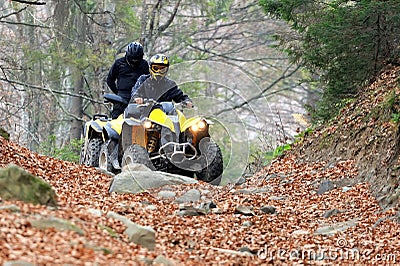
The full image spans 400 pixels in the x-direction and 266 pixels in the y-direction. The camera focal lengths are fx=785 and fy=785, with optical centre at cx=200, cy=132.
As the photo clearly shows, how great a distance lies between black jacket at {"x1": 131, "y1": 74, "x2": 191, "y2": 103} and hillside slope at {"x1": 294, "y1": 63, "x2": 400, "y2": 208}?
2490 millimetres

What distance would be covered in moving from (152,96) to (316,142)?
117 inches

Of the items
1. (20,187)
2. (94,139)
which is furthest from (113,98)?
(20,187)

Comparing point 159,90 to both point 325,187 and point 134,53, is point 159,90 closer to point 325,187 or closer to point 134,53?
point 134,53

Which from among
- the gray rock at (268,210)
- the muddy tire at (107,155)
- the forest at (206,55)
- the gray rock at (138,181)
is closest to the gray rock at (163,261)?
the gray rock at (268,210)

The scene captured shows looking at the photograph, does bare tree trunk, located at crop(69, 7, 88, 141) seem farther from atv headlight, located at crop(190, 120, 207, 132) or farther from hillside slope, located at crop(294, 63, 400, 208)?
atv headlight, located at crop(190, 120, 207, 132)

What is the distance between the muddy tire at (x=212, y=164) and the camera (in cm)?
1265

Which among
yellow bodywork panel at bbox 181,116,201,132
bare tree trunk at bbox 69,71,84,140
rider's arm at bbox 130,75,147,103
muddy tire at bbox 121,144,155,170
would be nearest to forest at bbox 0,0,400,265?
yellow bodywork panel at bbox 181,116,201,132

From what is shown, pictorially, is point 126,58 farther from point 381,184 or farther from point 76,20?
point 76,20

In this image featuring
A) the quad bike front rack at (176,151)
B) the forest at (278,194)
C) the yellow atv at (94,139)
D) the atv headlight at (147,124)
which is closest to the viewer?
the forest at (278,194)

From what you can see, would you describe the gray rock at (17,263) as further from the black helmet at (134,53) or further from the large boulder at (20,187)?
the black helmet at (134,53)

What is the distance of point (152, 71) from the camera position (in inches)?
507

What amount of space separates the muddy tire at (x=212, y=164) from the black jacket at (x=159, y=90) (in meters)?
1.02

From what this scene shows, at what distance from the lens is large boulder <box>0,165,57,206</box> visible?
23.4ft

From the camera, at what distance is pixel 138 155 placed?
12.4 meters
